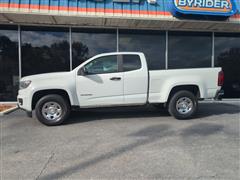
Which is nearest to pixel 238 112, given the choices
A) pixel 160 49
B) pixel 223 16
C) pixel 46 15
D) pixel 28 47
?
pixel 223 16

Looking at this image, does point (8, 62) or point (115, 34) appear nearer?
point (8, 62)

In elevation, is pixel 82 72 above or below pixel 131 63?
below

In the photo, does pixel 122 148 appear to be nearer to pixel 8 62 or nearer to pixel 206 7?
pixel 206 7

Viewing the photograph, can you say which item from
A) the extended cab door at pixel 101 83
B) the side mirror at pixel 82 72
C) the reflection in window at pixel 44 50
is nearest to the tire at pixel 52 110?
the extended cab door at pixel 101 83

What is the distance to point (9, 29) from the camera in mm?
10227

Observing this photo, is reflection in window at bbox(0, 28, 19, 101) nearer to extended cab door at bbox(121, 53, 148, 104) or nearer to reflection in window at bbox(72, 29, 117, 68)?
reflection in window at bbox(72, 29, 117, 68)

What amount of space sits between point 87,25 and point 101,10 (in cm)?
151

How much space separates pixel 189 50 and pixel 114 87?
20.3ft

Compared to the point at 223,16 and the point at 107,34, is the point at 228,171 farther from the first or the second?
the point at 107,34

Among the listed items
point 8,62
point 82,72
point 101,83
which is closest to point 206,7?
point 101,83

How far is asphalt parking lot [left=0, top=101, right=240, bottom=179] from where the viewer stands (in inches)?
141

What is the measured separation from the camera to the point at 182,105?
700 centimetres

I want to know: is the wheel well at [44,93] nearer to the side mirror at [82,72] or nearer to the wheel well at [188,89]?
the side mirror at [82,72]

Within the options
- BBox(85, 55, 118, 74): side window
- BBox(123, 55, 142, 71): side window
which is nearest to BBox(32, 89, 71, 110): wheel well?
BBox(85, 55, 118, 74): side window
